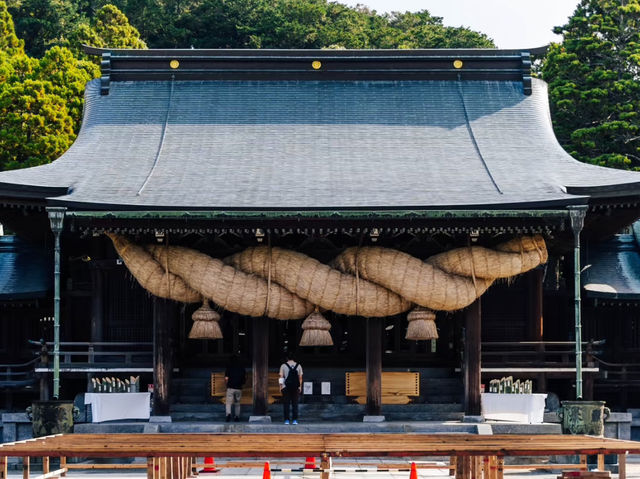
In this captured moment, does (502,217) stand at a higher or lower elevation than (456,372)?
higher

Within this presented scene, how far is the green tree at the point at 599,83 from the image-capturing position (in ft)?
138

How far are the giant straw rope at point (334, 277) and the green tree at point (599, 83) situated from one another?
19.3 metres

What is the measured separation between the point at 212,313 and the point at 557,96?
23324mm

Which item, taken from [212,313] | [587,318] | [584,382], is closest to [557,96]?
[587,318]

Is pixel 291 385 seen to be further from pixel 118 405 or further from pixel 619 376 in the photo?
pixel 619 376

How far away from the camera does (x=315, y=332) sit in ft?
75.7

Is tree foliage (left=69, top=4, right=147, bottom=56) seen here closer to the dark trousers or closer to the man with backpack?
the man with backpack

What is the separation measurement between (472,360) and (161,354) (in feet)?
19.4

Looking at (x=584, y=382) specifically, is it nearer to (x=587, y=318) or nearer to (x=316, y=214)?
(x=587, y=318)

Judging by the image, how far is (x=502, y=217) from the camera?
22.0m

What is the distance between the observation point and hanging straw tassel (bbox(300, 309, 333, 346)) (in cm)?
2305

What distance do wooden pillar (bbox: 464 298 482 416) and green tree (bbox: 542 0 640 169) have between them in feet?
63.4

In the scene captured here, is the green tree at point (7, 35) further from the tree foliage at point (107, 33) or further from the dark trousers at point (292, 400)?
the dark trousers at point (292, 400)

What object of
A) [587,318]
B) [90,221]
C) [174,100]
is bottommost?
[587,318]
